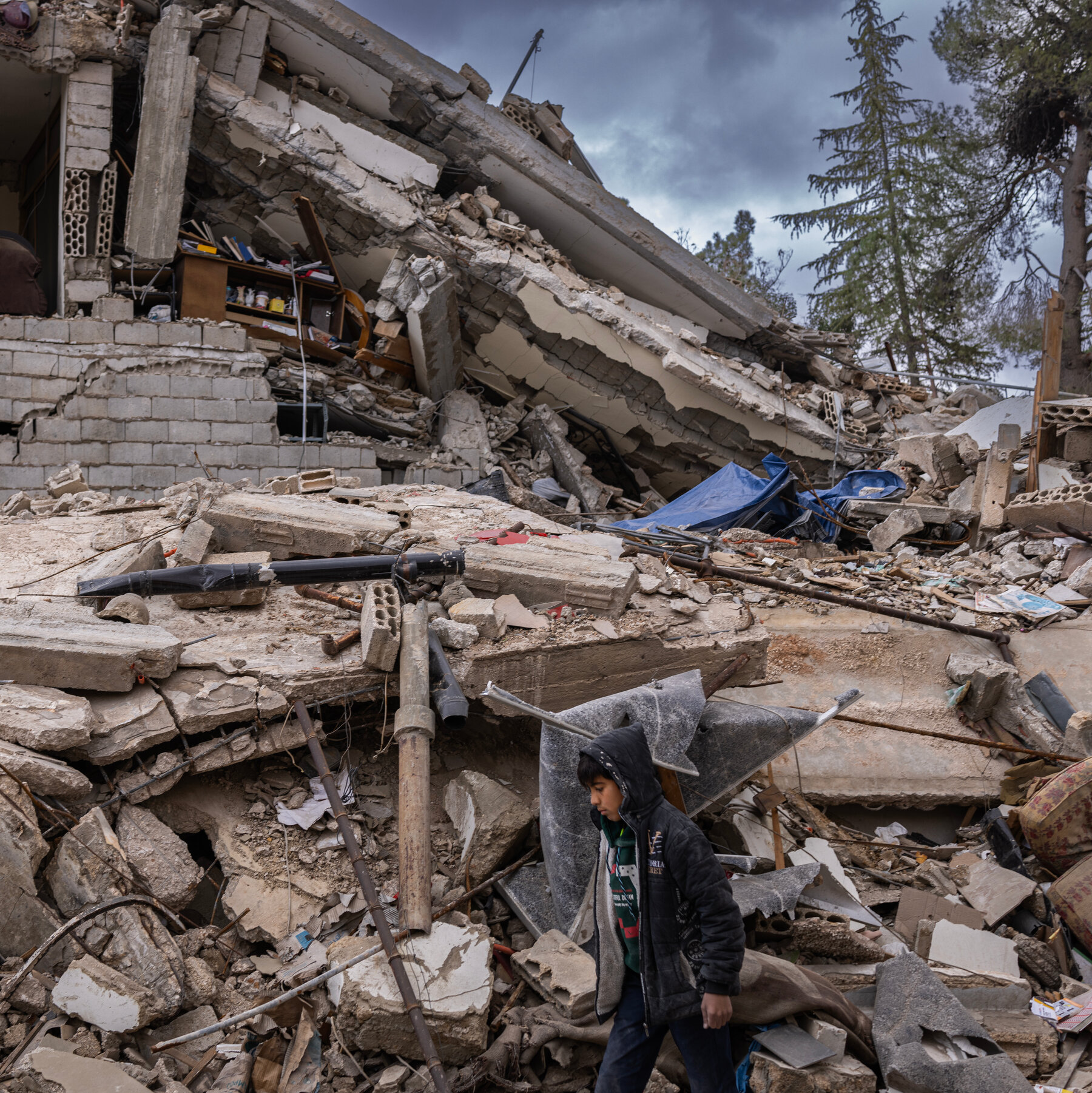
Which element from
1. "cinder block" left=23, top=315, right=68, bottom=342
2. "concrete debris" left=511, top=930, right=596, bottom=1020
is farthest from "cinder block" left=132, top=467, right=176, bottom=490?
"concrete debris" left=511, top=930, right=596, bottom=1020

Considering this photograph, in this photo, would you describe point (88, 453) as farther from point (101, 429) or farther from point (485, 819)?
point (485, 819)

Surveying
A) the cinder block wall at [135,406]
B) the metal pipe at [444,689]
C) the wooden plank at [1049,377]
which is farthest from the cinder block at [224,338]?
the wooden plank at [1049,377]

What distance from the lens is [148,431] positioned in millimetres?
8906

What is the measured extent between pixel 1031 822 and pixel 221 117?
1039 cm

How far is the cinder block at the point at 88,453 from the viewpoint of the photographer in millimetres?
8602

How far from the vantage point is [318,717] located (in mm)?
4043

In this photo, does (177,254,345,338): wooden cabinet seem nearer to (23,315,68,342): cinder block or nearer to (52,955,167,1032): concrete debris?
(23,315,68,342): cinder block

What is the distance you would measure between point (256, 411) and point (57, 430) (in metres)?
1.94

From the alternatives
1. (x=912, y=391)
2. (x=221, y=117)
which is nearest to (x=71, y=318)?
(x=221, y=117)

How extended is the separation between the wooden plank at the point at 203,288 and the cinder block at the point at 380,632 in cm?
665

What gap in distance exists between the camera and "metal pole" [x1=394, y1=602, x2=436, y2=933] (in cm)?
341

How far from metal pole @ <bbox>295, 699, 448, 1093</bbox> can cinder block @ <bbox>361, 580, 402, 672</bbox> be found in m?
0.19

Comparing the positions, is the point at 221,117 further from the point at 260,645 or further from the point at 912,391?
the point at 912,391

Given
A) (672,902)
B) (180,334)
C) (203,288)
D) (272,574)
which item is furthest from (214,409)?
(672,902)
